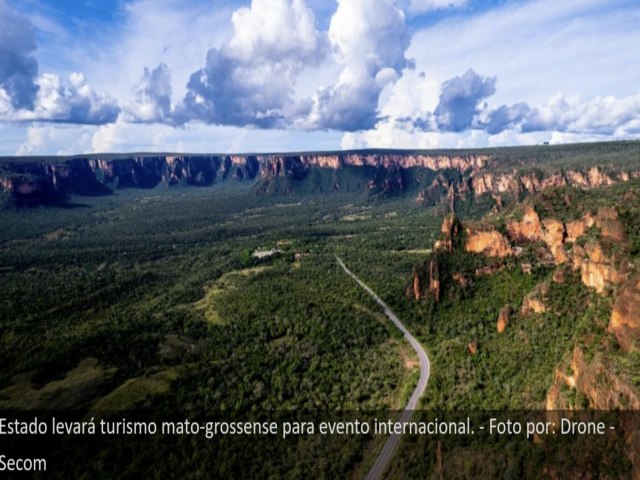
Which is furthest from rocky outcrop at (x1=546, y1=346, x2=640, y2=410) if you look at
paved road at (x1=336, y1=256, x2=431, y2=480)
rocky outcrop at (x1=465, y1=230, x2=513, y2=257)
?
rocky outcrop at (x1=465, y1=230, x2=513, y2=257)

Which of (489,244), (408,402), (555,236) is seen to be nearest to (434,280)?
(489,244)

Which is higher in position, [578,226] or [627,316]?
[578,226]

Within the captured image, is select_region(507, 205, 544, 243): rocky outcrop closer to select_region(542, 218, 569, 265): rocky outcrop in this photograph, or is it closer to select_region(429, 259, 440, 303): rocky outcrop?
select_region(542, 218, 569, 265): rocky outcrop

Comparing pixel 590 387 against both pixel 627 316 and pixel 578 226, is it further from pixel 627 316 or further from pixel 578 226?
pixel 578 226

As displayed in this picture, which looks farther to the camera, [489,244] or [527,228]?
[489,244]

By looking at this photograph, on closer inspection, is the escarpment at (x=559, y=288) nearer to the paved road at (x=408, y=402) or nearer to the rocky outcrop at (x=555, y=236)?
the rocky outcrop at (x=555, y=236)
